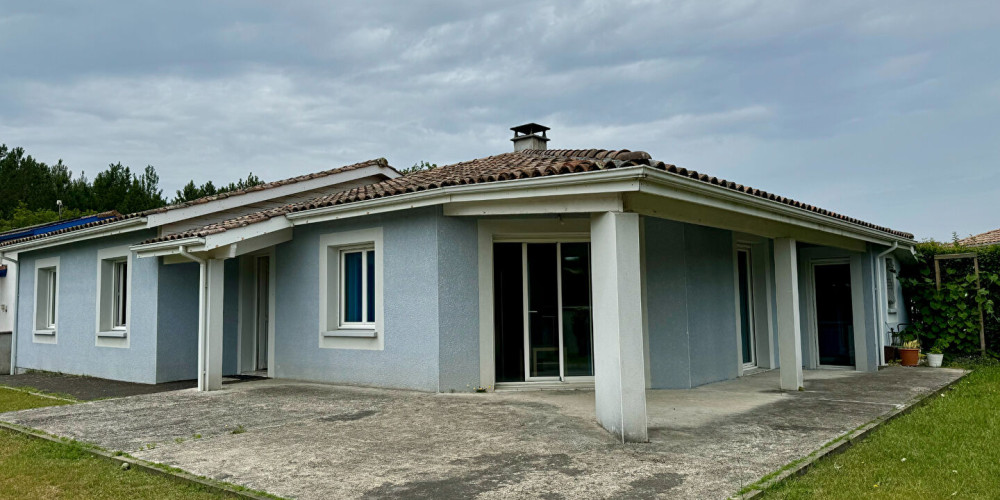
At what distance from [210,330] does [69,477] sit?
4.62m

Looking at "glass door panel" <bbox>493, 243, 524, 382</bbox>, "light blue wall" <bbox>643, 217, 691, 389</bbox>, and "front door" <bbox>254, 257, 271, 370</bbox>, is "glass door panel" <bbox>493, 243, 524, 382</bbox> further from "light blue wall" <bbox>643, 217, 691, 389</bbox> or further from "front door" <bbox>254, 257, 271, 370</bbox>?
"front door" <bbox>254, 257, 271, 370</bbox>

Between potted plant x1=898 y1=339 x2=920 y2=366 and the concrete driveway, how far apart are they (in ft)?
13.1

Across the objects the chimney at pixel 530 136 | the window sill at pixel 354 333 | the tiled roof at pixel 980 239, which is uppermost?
the chimney at pixel 530 136

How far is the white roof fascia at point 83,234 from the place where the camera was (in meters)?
11.1

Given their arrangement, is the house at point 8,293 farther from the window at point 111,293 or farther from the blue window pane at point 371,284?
the blue window pane at point 371,284

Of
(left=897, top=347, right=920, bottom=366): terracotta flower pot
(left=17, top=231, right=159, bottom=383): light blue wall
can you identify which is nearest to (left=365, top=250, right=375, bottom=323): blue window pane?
(left=17, top=231, right=159, bottom=383): light blue wall

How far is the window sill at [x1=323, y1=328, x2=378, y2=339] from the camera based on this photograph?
9.45 m

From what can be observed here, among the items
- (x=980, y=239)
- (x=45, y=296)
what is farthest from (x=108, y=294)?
(x=980, y=239)

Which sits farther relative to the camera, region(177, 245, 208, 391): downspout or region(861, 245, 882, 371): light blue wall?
region(861, 245, 882, 371): light blue wall

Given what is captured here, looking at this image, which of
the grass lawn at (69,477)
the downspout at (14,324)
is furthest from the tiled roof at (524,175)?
the downspout at (14,324)

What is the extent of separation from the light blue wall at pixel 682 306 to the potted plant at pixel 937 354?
210 inches

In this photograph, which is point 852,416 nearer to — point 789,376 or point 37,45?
point 789,376

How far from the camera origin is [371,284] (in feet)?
32.5

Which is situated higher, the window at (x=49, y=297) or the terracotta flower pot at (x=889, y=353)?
the window at (x=49, y=297)
